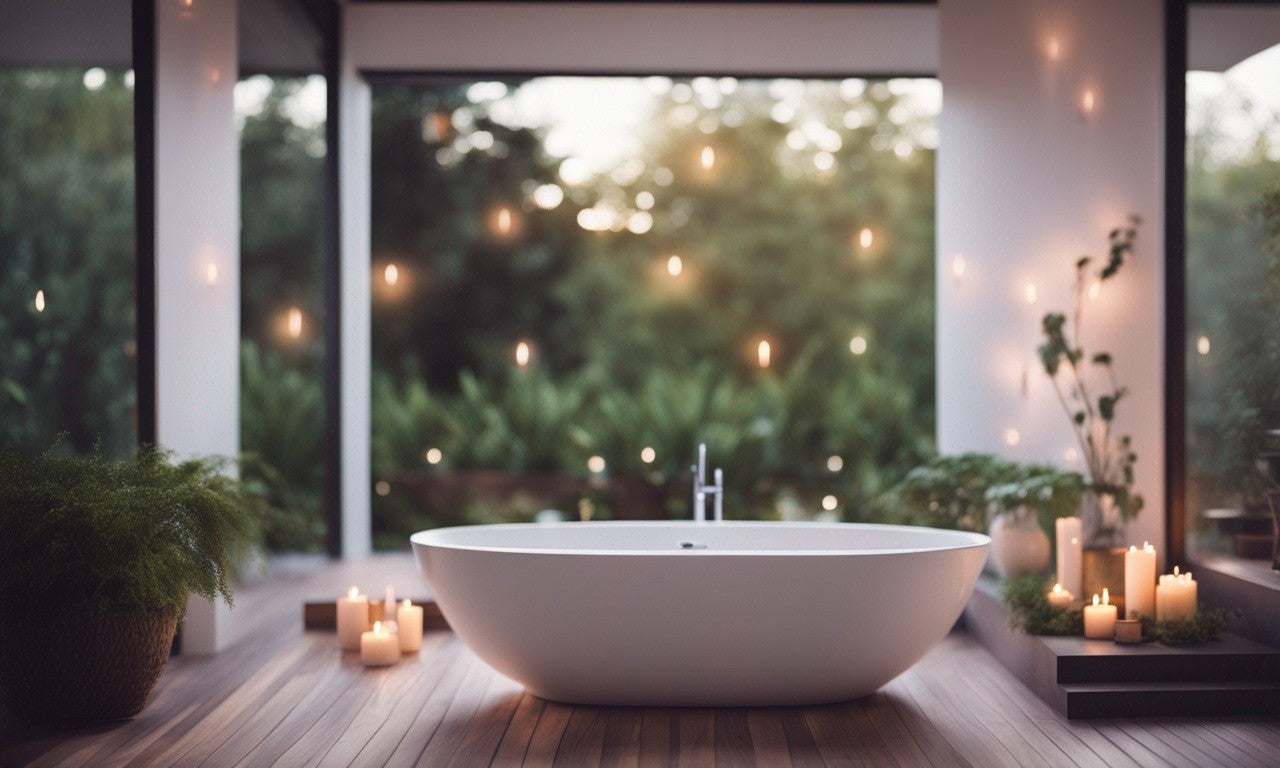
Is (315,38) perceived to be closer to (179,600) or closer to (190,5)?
(190,5)

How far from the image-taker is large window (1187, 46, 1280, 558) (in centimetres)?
369

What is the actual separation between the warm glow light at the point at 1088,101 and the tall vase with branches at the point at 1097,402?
435 mm

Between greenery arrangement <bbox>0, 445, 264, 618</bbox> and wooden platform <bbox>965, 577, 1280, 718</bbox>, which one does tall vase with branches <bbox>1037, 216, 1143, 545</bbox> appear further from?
greenery arrangement <bbox>0, 445, 264, 618</bbox>

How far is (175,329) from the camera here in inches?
145

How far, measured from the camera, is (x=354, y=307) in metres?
5.32

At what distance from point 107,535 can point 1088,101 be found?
137 inches

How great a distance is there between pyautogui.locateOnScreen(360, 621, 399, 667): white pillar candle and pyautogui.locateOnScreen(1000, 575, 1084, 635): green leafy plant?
196cm

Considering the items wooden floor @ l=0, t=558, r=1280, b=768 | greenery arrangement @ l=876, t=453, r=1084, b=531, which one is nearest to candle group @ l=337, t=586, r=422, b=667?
wooden floor @ l=0, t=558, r=1280, b=768

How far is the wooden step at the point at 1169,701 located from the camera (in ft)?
10.3

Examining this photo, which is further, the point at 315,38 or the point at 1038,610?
the point at 315,38

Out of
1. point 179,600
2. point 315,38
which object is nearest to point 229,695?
point 179,600

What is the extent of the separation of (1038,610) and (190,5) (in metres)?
3.34

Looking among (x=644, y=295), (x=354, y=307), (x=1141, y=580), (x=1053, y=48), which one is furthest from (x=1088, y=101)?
(x=644, y=295)

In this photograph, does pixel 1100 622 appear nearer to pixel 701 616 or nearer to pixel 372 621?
pixel 701 616
